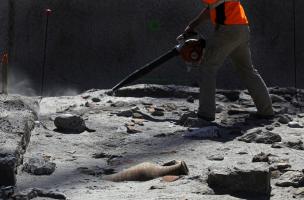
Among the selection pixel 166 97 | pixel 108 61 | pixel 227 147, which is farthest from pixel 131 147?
pixel 108 61

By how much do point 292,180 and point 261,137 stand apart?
1329 mm

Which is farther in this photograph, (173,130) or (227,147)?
(173,130)

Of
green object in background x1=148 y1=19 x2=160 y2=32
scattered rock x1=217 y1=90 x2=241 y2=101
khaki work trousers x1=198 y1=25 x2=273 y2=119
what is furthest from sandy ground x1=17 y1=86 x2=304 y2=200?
green object in background x1=148 y1=19 x2=160 y2=32

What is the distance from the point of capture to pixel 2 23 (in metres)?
11.9

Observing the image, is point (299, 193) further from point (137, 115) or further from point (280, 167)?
point (137, 115)

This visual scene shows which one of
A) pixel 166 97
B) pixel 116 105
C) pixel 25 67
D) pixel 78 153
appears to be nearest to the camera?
pixel 78 153

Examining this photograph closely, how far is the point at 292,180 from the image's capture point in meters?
5.00

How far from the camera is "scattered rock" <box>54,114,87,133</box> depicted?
21.7ft

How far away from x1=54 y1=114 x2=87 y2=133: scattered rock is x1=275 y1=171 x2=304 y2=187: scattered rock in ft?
7.28

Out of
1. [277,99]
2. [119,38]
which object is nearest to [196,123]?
[277,99]

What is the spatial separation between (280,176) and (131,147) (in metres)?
1.54

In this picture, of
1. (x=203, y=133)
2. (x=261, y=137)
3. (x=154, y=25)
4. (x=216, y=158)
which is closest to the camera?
(x=216, y=158)

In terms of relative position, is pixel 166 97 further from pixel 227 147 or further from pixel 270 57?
pixel 270 57

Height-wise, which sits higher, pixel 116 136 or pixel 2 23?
pixel 2 23
